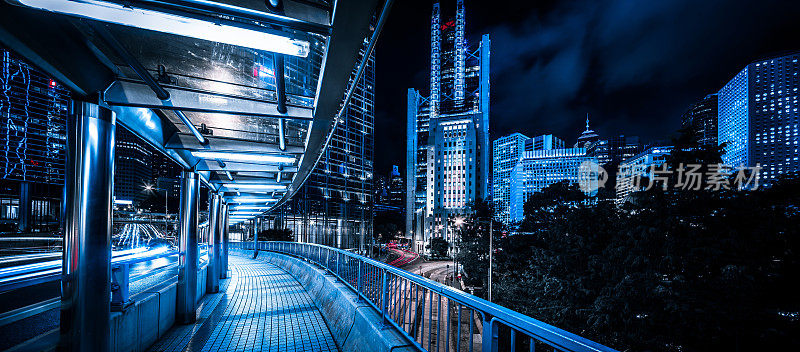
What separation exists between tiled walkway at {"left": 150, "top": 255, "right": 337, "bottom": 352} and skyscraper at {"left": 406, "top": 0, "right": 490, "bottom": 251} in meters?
85.8

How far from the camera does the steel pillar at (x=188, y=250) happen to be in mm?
6270

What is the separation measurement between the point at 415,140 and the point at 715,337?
477 feet

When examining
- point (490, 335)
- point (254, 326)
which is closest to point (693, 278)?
point (490, 335)

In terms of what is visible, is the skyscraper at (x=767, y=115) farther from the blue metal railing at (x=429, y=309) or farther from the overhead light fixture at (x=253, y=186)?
the overhead light fixture at (x=253, y=186)

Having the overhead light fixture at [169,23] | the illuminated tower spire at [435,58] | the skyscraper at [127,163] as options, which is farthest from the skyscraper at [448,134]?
the overhead light fixture at [169,23]

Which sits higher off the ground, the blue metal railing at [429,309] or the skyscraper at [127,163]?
the skyscraper at [127,163]

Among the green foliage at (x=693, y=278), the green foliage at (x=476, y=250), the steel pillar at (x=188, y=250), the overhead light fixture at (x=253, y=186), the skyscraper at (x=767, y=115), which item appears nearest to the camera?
the steel pillar at (x=188, y=250)

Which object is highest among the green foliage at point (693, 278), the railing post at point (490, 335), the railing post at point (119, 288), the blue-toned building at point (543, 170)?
the blue-toned building at point (543, 170)

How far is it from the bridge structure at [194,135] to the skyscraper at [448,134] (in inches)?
3462

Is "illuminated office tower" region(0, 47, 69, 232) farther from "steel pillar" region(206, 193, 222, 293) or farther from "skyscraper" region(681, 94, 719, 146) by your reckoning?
"skyscraper" region(681, 94, 719, 146)

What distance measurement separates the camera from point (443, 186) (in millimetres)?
111125

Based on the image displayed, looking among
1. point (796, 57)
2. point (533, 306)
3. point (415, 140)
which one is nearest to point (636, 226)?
point (533, 306)

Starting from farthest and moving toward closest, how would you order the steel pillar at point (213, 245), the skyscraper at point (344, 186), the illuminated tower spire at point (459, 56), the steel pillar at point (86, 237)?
1. the illuminated tower spire at point (459, 56)
2. the skyscraper at point (344, 186)
3. the steel pillar at point (213, 245)
4. the steel pillar at point (86, 237)

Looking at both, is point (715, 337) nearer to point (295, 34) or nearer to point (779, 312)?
point (779, 312)
